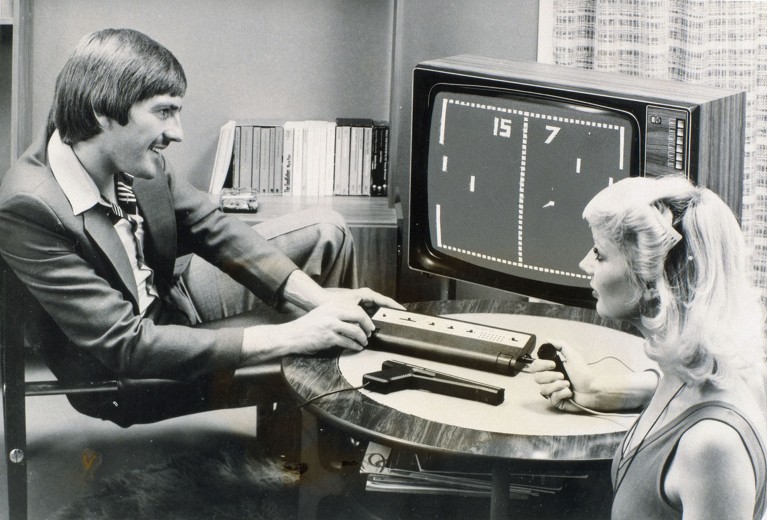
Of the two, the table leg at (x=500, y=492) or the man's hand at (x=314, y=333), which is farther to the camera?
the man's hand at (x=314, y=333)

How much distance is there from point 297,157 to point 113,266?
403mm

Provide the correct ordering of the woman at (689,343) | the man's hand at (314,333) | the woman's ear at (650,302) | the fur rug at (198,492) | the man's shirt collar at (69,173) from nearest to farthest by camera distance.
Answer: the woman at (689,343)
the woman's ear at (650,302)
the man's shirt collar at (69,173)
the man's hand at (314,333)
the fur rug at (198,492)

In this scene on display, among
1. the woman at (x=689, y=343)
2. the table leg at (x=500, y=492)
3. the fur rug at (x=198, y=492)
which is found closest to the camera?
the woman at (x=689, y=343)

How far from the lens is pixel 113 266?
1526 millimetres

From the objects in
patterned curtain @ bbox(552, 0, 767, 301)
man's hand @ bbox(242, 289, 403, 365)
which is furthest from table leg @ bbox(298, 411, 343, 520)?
patterned curtain @ bbox(552, 0, 767, 301)

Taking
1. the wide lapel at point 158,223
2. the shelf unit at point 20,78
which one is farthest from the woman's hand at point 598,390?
the shelf unit at point 20,78

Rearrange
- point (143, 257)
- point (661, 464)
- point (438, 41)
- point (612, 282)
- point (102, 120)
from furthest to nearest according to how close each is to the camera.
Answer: point (438, 41)
point (143, 257)
point (102, 120)
point (612, 282)
point (661, 464)

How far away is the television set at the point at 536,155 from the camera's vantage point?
4.47ft

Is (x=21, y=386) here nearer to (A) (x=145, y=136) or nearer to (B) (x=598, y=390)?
(A) (x=145, y=136)

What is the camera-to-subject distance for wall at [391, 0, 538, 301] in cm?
176

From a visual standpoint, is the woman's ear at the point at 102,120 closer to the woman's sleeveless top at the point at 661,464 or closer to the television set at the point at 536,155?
the television set at the point at 536,155

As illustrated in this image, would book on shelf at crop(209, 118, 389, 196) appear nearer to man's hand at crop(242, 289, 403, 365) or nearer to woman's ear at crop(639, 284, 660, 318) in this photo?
man's hand at crop(242, 289, 403, 365)

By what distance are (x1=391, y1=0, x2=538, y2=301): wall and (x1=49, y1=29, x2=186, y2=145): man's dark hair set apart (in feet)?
1.61

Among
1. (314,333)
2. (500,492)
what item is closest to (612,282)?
(500,492)
